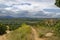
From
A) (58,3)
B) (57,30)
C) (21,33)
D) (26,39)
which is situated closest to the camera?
(26,39)

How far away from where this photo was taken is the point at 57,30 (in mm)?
22828

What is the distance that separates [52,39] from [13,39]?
140 inches

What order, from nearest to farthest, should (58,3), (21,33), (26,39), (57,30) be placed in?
1. (26,39)
2. (21,33)
3. (57,30)
4. (58,3)

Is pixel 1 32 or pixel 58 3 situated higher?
pixel 58 3

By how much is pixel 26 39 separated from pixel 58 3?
8.07m

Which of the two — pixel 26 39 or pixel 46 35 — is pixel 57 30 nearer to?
pixel 46 35

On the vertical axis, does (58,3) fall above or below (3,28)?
above

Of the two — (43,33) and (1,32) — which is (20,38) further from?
(1,32)

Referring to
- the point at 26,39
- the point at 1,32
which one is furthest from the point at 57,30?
the point at 1,32

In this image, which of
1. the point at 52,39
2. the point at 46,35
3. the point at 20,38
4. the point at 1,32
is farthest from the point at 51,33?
the point at 1,32

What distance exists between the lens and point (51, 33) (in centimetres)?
2252

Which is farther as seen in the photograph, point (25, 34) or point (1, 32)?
point (1, 32)

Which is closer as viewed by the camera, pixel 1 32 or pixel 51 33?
pixel 51 33

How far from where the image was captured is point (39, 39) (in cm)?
2123
